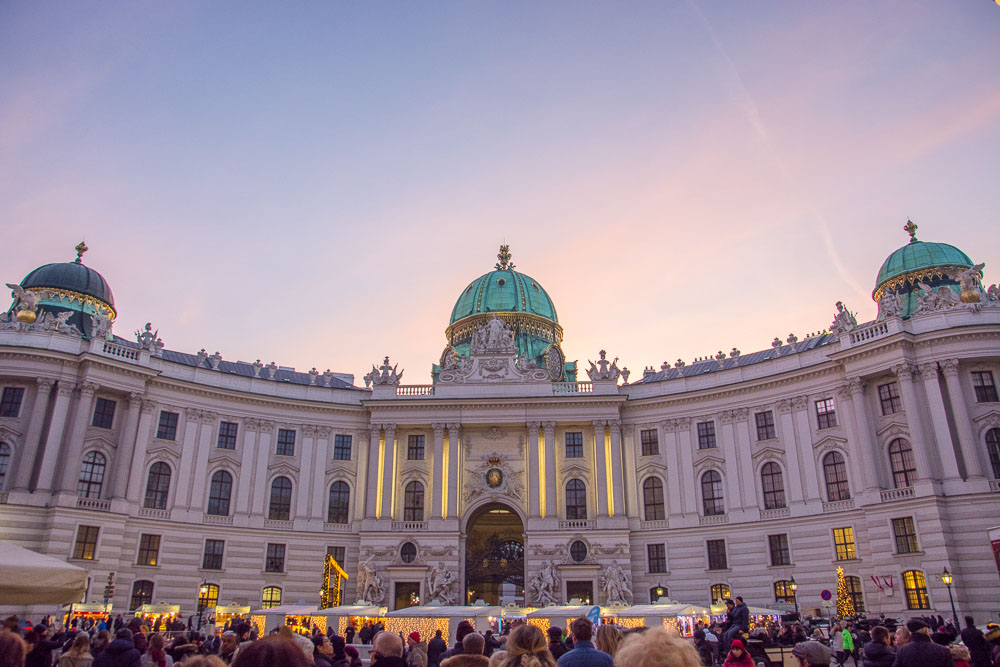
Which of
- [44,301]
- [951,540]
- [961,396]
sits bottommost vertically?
[951,540]

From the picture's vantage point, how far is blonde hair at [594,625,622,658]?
920 cm

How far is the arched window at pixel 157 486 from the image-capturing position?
48750 mm

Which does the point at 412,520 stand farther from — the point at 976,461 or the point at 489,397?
the point at 976,461

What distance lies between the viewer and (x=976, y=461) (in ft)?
137

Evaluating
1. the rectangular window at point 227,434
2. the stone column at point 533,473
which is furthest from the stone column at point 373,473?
the stone column at point 533,473

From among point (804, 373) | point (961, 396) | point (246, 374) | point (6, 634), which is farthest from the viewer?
point (246, 374)

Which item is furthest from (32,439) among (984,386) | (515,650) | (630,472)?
(984,386)

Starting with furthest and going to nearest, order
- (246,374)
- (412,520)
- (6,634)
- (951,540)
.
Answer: (246,374) → (412,520) → (951,540) → (6,634)

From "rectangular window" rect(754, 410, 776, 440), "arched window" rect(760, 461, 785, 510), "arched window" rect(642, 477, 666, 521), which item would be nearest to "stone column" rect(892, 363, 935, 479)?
"arched window" rect(760, 461, 785, 510)

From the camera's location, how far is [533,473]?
53094mm

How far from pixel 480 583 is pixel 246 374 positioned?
2366cm

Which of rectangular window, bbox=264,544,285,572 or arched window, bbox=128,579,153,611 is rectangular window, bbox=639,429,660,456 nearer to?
rectangular window, bbox=264,544,285,572

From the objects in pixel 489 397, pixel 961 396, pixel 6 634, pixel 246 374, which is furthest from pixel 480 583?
pixel 6 634

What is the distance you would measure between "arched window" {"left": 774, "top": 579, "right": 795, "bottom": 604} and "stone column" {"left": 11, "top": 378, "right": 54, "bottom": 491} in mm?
45108
